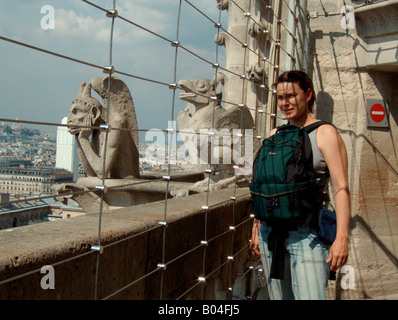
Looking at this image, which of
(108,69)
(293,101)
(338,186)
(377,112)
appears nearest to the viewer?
(108,69)

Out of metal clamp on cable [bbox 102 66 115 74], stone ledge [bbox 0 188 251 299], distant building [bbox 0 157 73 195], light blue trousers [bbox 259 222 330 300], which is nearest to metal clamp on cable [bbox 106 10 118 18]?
metal clamp on cable [bbox 102 66 115 74]

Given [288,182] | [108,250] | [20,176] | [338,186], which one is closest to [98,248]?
[108,250]

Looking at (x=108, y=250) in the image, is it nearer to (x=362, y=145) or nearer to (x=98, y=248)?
(x=98, y=248)

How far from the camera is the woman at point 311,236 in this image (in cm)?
132

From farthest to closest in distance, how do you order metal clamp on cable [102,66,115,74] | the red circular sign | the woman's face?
the red circular sign < the woman's face < metal clamp on cable [102,66,115,74]

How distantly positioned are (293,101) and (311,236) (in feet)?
1.36

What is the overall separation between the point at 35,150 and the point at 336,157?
2.95 feet

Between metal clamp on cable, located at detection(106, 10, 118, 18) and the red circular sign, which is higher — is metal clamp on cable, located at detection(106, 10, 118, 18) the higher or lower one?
the higher one

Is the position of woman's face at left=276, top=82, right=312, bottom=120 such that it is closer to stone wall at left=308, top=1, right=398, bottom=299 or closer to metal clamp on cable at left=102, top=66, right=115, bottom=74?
metal clamp on cable at left=102, top=66, right=115, bottom=74

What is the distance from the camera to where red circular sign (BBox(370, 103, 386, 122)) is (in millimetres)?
3021

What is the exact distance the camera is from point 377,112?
9.94 feet

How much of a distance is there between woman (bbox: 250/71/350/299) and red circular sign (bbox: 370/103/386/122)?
1.71m

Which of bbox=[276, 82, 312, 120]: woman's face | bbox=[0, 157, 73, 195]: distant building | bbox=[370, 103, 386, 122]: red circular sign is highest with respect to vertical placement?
bbox=[370, 103, 386, 122]: red circular sign
